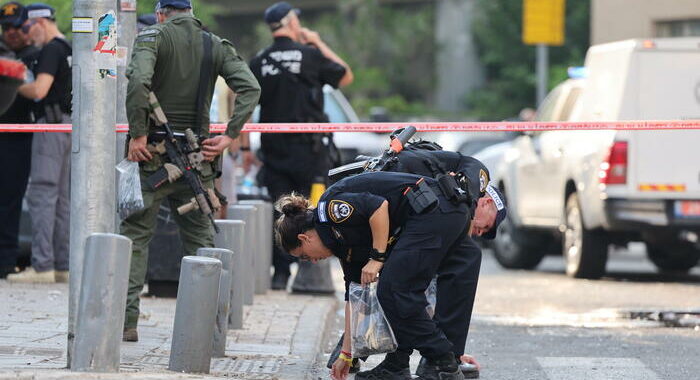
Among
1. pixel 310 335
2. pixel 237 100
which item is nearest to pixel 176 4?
pixel 237 100

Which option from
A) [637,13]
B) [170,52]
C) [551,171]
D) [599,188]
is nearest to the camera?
[170,52]

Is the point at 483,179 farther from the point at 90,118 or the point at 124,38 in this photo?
the point at 124,38

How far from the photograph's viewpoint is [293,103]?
454 inches

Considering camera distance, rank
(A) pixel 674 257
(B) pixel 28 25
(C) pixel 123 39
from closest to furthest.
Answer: (C) pixel 123 39 < (B) pixel 28 25 < (A) pixel 674 257

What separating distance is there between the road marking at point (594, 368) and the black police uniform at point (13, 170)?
14.6 feet

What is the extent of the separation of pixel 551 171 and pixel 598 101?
1.24 m

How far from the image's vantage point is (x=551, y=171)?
15.0m

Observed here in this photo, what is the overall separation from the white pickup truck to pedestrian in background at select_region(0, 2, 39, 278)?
4892 mm

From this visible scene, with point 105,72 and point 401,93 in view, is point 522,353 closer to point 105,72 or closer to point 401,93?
point 105,72

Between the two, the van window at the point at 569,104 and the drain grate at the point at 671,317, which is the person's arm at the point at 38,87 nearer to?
the drain grate at the point at 671,317

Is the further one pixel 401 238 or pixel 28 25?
pixel 28 25

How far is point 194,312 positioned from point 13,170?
496 centimetres

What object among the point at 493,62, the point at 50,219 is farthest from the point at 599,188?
the point at 493,62

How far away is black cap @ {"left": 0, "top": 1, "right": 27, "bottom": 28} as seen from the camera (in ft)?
36.7
